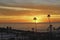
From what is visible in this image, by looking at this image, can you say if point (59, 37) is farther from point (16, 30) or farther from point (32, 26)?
point (16, 30)

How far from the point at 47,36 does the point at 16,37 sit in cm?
490

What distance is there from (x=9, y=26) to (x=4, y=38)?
295 cm

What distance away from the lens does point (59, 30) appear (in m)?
30.1

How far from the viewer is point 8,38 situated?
2762 cm

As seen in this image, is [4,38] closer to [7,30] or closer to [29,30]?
[7,30]

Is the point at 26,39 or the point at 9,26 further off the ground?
the point at 9,26

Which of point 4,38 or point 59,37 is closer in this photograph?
point 4,38

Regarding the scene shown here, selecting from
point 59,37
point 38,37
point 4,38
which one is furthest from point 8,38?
point 59,37

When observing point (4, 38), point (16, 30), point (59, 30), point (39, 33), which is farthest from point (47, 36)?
point (4, 38)

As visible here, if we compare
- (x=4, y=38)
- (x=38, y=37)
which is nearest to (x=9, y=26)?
(x=4, y=38)

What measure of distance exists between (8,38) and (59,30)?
28.8 ft

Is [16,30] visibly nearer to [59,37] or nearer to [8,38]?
[8,38]

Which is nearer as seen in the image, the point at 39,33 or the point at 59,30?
the point at 39,33

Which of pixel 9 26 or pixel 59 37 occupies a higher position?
pixel 9 26
